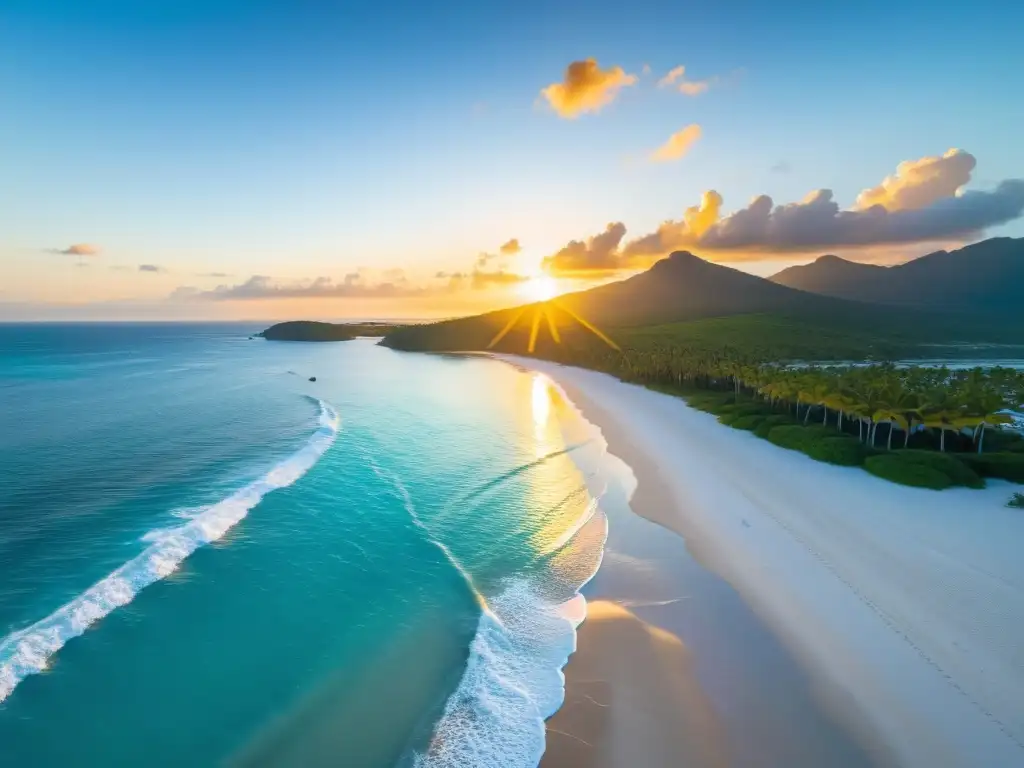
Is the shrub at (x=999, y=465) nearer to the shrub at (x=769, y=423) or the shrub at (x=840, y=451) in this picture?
the shrub at (x=840, y=451)

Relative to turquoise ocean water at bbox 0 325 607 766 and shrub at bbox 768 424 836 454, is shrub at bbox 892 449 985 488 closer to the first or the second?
shrub at bbox 768 424 836 454

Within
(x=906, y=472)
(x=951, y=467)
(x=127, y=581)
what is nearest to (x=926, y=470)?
(x=906, y=472)

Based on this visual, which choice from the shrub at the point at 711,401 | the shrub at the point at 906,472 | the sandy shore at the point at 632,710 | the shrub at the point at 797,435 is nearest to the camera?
the sandy shore at the point at 632,710

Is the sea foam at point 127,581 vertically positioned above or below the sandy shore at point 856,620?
above

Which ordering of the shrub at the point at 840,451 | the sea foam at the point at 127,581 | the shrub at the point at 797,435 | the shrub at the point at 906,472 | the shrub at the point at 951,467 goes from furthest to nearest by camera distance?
the shrub at the point at 797,435, the shrub at the point at 840,451, the shrub at the point at 951,467, the shrub at the point at 906,472, the sea foam at the point at 127,581

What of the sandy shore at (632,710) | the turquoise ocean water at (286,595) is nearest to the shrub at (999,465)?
the turquoise ocean water at (286,595)

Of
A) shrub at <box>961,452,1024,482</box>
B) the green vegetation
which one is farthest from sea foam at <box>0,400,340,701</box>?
shrub at <box>961,452,1024,482</box>

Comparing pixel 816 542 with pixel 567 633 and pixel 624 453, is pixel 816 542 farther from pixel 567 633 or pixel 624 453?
pixel 624 453

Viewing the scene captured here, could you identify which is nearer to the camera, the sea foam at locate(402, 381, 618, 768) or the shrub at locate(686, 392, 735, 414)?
the sea foam at locate(402, 381, 618, 768)
